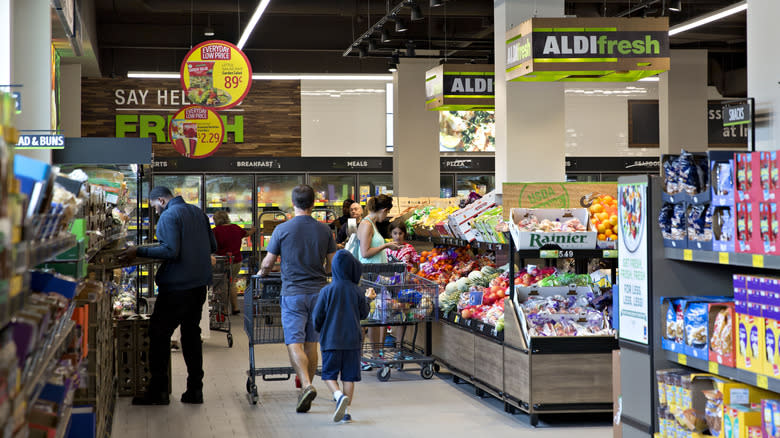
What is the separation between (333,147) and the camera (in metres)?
16.2

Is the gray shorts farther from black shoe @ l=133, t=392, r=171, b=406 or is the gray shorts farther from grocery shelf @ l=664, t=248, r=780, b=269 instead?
grocery shelf @ l=664, t=248, r=780, b=269

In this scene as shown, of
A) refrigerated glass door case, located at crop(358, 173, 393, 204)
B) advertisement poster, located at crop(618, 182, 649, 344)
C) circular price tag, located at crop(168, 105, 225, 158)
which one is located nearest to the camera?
advertisement poster, located at crop(618, 182, 649, 344)

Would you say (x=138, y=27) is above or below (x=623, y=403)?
above

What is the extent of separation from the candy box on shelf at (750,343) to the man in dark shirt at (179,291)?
452cm

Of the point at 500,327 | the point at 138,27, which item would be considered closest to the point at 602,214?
the point at 500,327

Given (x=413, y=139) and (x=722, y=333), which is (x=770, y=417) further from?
(x=413, y=139)

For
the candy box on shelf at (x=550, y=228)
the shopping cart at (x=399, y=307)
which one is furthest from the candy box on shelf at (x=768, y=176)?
the shopping cart at (x=399, y=307)

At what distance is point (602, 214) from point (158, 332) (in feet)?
11.7

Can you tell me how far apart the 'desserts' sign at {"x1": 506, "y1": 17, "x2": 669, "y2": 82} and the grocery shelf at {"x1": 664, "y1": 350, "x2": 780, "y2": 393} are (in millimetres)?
3942

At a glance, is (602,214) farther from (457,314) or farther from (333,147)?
(333,147)

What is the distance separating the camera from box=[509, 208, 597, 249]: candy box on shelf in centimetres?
662

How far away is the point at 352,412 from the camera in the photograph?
22.0 feet

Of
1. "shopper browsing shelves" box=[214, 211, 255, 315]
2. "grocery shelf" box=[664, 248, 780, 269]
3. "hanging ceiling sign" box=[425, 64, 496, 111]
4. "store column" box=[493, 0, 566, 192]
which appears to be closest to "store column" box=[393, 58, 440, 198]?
"shopper browsing shelves" box=[214, 211, 255, 315]

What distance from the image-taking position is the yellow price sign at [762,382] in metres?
3.23
